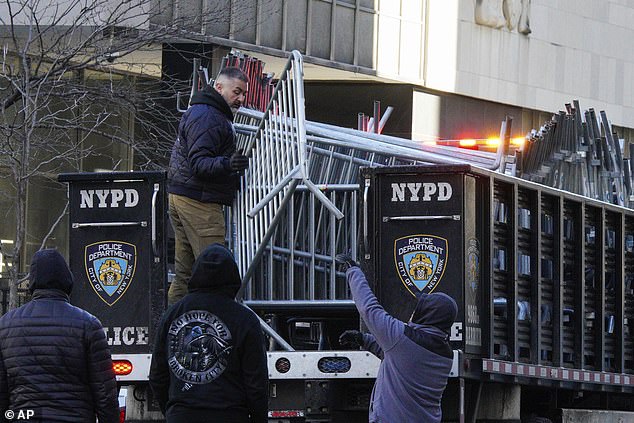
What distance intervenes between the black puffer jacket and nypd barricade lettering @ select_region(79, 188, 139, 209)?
0.25m

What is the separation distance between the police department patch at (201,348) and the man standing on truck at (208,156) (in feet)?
8.96

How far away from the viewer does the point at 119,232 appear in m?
10.5

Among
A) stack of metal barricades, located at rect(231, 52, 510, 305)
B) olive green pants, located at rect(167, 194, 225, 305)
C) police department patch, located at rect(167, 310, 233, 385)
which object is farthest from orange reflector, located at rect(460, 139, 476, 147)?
police department patch, located at rect(167, 310, 233, 385)

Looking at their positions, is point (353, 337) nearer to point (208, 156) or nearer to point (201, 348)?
point (201, 348)

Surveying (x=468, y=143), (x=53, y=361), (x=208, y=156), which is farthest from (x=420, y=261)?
(x=468, y=143)

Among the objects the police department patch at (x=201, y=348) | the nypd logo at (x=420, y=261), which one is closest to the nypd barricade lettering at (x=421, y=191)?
the nypd logo at (x=420, y=261)

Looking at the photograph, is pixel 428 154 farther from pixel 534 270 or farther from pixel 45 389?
pixel 45 389

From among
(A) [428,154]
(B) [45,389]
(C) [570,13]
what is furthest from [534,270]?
(C) [570,13]

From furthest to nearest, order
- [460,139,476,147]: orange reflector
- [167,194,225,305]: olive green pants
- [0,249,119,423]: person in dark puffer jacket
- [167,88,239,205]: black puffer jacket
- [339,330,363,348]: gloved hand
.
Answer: [460,139,476,147]: orange reflector
[167,194,225,305]: olive green pants
[167,88,239,205]: black puffer jacket
[339,330,363,348]: gloved hand
[0,249,119,423]: person in dark puffer jacket

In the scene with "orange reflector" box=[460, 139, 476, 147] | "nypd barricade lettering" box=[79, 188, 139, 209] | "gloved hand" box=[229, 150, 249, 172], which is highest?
"orange reflector" box=[460, 139, 476, 147]

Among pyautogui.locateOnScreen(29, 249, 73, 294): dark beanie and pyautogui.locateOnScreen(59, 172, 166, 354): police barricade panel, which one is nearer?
pyautogui.locateOnScreen(29, 249, 73, 294): dark beanie

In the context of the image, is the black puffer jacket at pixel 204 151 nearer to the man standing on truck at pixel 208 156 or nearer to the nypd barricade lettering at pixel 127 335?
the man standing on truck at pixel 208 156

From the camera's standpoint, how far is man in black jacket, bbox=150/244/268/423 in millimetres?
7426

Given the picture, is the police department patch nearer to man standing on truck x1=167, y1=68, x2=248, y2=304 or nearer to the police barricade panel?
man standing on truck x1=167, y1=68, x2=248, y2=304
